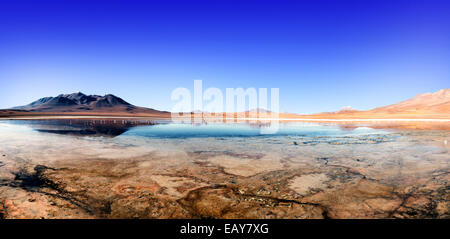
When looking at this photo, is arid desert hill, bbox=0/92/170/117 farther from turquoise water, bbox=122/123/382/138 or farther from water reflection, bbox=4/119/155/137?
turquoise water, bbox=122/123/382/138

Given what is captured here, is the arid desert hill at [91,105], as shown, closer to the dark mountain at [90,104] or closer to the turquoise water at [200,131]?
the dark mountain at [90,104]

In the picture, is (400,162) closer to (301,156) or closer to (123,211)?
(301,156)

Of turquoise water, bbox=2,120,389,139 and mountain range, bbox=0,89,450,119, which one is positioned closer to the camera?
turquoise water, bbox=2,120,389,139

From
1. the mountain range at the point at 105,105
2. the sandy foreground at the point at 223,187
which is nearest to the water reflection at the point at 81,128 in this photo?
the sandy foreground at the point at 223,187

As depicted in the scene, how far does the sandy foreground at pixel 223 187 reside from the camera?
2.59 m

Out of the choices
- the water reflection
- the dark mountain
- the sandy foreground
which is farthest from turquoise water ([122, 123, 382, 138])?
the dark mountain

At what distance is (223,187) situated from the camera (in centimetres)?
350

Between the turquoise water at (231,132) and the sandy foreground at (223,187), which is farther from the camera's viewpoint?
the turquoise water at (231,132)

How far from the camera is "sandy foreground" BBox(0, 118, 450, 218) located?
259cm

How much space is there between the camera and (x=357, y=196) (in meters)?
3.07

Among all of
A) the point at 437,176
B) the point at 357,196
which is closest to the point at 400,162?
the point at 437,176

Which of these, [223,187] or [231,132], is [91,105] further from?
[223,187]

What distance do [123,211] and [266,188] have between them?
2.25m

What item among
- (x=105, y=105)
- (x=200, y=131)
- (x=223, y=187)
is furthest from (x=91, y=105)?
(x=223, y=187)
